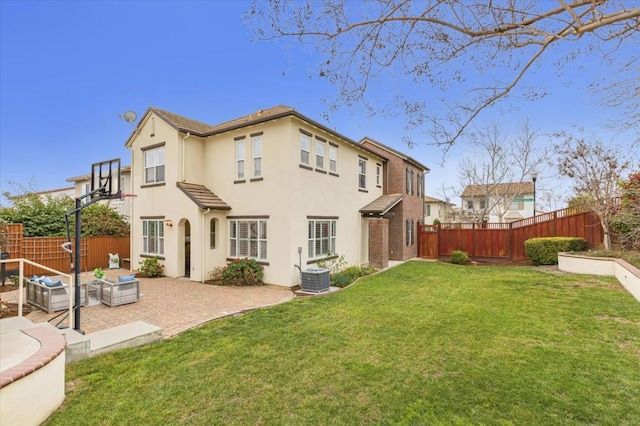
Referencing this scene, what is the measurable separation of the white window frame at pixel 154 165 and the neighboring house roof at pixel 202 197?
5.88 ft

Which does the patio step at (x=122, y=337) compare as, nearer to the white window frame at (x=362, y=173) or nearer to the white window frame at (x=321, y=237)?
the white window frame at (x=321, y=237)

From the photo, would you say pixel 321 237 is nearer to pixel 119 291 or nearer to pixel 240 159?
pixel 240 159

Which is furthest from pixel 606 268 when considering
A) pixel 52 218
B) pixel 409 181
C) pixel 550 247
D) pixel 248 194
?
pixel 52 218

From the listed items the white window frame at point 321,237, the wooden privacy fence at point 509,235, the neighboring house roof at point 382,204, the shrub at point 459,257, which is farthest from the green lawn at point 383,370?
the wooden privacy fence at point 509,235

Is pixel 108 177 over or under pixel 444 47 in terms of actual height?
under

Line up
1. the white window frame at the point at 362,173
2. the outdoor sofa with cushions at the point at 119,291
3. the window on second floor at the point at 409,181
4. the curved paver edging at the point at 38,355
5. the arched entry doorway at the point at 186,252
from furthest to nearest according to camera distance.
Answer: the window on second floor at the point at 409,181
the white window frame at the point at 362,173
the arched entry doorway at the point at 186,252
the outdoor sofa with cushions at the point at 119,291
the curved paver edging at the point at 38,355

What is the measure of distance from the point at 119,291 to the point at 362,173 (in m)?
12.5

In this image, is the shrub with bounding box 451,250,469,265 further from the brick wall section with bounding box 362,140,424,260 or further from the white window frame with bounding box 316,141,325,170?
the white window frame with bounding box 316,141,325,170

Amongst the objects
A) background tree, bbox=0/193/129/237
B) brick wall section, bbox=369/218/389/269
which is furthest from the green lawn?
background tree, bbox=0/193/129/237

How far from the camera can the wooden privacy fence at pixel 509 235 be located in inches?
647

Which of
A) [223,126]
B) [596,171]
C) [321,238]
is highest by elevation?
[223,126]

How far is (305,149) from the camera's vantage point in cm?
1277

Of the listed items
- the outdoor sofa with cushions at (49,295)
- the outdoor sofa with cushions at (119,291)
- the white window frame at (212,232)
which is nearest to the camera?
the outdoor sofa with cushions at (49,295)

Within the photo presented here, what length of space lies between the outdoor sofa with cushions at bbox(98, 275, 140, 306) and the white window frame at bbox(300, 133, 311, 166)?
282 inches
